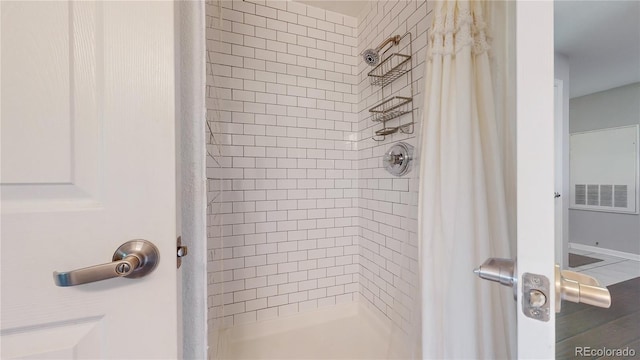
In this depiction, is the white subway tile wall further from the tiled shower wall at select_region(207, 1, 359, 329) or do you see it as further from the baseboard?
the baseboard

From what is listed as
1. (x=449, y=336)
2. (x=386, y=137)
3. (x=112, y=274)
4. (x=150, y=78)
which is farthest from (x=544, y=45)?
(x=386, y=137)

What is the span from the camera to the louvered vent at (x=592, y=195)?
0.82 metres

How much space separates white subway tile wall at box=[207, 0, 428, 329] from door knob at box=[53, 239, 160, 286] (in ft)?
3.72

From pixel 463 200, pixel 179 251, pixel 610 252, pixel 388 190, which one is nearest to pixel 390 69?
pixel 388 190

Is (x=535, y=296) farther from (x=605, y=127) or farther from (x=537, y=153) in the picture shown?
(x=605, y=127)

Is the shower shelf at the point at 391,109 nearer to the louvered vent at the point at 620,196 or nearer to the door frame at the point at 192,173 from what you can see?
the louvered vent at the point at 620,196

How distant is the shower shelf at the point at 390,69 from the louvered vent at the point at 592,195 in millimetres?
978

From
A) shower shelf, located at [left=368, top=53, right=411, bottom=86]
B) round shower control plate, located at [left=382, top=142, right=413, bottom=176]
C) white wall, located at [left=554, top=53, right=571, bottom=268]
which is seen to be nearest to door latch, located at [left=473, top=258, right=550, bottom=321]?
white wall, located at [left=554, top=53, right=571, bottom=268]

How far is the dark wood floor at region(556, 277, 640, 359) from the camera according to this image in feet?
2.18

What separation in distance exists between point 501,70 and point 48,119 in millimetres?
1293

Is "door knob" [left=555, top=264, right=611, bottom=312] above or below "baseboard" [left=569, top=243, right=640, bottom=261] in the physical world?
above

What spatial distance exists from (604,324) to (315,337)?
1457mm

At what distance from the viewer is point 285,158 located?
5.91ft

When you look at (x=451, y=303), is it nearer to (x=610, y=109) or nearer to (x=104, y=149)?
(x=610, y=109)
